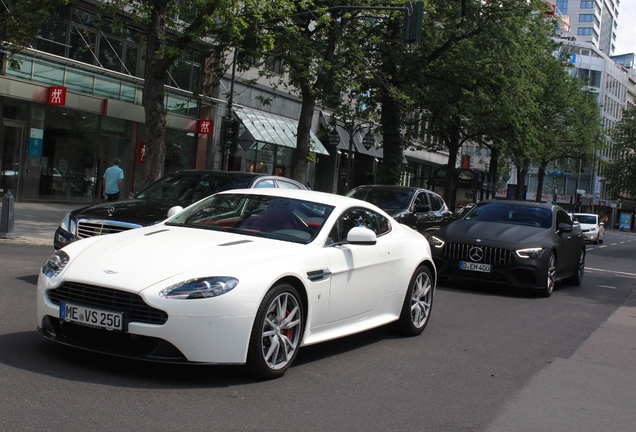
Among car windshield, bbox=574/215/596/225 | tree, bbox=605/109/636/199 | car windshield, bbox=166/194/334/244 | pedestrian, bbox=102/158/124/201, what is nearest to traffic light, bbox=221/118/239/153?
pedestrian, bbox=102/158/124/201

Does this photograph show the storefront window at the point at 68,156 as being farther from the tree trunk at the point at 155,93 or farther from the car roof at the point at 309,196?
the car roof at the point at 309,196

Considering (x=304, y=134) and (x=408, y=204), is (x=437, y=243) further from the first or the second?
(x=304, y=134)

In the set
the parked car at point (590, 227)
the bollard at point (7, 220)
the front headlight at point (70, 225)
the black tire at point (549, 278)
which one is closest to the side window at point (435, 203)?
the black tire at point (549, 278)

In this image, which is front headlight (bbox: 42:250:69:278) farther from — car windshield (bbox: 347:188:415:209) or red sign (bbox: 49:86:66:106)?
red sign (bbox: 49:86:66:106)

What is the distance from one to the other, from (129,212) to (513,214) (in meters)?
7.10

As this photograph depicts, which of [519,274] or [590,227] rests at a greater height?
[590,227]

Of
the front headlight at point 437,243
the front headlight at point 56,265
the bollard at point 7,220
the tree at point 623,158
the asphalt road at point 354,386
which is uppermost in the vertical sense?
the tree at point 623,158

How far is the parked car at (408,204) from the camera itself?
16.0 meters

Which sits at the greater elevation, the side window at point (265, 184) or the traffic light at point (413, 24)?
the traffic light at point (413, 24)

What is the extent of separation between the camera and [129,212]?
974 cm

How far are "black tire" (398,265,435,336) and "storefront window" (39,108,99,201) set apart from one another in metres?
21.1

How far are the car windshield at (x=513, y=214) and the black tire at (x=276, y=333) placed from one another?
8486 millimetres

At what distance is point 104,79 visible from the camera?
28.3m

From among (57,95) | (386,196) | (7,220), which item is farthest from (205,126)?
(7,220)
